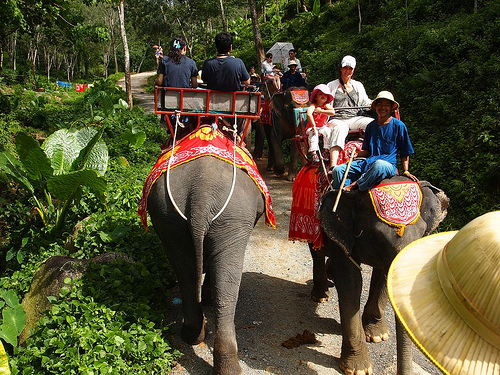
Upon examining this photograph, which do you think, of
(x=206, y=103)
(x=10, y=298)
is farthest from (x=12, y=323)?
(x=206, y=103)

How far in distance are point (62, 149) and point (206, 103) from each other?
2.82m

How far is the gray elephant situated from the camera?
363 cm

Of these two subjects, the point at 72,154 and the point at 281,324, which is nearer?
the point at 281,324

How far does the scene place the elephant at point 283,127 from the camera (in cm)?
961

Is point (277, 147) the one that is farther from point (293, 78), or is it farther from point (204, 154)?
point (204, 154)

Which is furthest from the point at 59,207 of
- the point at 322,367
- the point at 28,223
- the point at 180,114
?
the point at 322,367

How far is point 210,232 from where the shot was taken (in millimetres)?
3658

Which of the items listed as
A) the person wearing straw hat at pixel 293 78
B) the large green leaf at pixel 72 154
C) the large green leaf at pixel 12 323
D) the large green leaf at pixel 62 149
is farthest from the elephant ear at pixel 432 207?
the person wearing straw hat at pixel 293 78

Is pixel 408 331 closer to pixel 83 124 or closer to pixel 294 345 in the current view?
pixel 294 345

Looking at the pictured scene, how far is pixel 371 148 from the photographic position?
4.15 metres

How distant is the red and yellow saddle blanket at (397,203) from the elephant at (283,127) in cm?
604

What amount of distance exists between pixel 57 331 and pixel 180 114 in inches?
86.7

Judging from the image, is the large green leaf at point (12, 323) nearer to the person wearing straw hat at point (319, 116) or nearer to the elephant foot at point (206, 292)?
the elephant foot at point (206, 292)

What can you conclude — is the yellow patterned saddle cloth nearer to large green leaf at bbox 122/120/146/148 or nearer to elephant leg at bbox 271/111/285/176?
elephant leg at bbox 271/111/285/176
